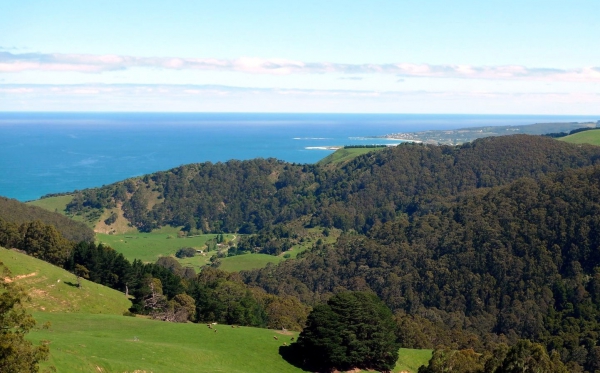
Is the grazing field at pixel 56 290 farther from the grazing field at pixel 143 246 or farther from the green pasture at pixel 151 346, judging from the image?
the grazing field at pixel 143 246

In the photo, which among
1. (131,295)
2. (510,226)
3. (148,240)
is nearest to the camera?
(131,295)

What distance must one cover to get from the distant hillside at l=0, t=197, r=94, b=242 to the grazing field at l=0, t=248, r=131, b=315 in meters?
77.9

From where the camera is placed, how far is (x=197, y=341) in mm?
47719

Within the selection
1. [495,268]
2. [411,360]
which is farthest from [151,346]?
[495,268]

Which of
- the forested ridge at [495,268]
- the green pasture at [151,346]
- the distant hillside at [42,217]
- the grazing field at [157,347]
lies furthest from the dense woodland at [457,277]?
the distant hillside at [42,217]

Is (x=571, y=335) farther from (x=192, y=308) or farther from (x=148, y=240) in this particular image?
(x=148, y=240)

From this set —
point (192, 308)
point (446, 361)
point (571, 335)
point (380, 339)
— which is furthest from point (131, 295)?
point (571, 335)

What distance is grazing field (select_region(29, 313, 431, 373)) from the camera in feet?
114

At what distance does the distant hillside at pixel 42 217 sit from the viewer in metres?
142

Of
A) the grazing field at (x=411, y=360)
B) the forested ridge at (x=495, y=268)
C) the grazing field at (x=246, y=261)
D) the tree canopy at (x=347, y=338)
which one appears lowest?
the grazing field at (x=246, y=261)

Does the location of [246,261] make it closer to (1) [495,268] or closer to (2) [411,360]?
(1) [495,268]

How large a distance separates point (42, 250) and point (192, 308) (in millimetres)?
26651

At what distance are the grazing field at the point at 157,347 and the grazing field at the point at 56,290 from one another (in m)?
4.70

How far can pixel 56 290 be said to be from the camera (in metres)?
57.9
